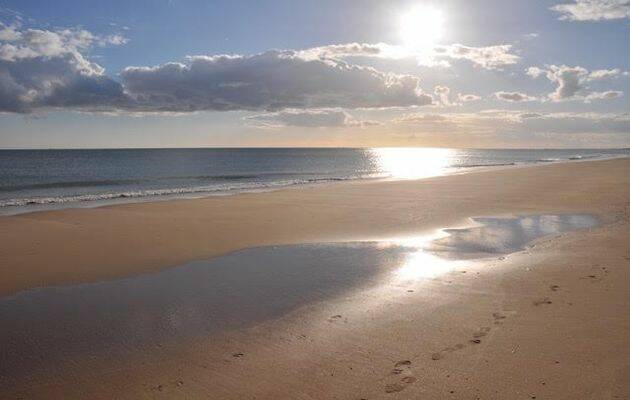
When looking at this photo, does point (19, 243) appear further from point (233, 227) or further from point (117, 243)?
point (233, 227)

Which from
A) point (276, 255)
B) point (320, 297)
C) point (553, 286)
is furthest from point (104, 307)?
point (553, 286)

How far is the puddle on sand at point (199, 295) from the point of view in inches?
258

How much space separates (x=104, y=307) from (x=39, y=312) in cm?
96

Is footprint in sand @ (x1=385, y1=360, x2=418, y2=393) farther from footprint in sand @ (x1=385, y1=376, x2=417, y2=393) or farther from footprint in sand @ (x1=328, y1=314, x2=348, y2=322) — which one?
footprint in sand @ (x1=328, y1=314, x2=348, y2=322)

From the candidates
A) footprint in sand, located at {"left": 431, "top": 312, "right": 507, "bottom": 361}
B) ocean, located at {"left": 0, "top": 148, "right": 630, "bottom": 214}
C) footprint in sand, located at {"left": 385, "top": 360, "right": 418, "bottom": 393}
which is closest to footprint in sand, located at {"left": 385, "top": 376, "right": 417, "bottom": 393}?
footprint in sand, located at {"left": 385, "top": 360, "right": 418, "bottom": 393}

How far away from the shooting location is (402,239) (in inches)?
529

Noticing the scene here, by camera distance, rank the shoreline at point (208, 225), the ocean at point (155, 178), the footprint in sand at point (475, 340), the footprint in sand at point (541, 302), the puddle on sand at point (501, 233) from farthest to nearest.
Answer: the ocean at point (155, 178) → the puddle on sand at point (501, 233) → the shoreline at point (208, 225) → the footprint in sand at point (541, 302) → the footprint in sand at point (475, 340)

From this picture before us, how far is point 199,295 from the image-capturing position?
852 cm

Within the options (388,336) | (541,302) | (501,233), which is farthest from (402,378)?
(501,233)

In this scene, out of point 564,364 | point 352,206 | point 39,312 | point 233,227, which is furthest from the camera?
point 352,206

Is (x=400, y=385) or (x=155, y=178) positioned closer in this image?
(x=400, y=385)

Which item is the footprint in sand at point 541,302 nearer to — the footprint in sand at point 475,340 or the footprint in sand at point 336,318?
the footprint in sand at point 475,340

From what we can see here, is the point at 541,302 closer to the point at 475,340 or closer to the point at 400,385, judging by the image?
the point at 475,340

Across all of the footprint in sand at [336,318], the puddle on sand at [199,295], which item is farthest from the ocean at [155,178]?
the footprint in sand at [336,318]
